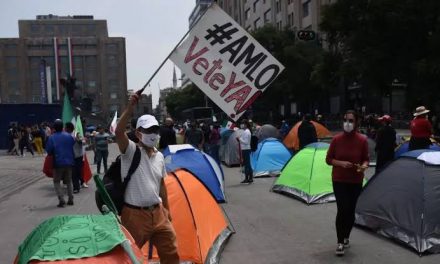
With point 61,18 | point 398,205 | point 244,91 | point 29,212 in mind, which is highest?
point 61,18

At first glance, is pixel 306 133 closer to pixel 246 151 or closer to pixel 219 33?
pixel 246 151

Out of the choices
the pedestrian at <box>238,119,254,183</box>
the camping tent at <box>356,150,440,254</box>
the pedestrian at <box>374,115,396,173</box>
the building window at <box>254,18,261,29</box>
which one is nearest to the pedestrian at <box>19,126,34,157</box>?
the pedestrian at <box>238,119,254,183</box>

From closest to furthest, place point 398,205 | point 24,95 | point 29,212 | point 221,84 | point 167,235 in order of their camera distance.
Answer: point 167,235 → point 398,205 → point 221,84 → point 29,212 → point 24,95

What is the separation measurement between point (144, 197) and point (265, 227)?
4.30 meters

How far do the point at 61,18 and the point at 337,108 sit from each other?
105m

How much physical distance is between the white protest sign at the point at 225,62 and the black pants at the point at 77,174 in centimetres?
611

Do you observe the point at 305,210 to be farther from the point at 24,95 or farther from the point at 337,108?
Answer: the point at 24,95

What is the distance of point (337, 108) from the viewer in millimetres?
46531

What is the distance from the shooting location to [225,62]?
8062 millimetres

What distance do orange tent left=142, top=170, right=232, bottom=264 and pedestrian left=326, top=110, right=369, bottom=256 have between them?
1654 mm

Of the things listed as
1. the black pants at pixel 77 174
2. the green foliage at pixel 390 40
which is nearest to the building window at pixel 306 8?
the green foliage at pixel 390 40

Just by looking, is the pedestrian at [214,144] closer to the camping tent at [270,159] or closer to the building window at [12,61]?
the camping tent at [270,159]

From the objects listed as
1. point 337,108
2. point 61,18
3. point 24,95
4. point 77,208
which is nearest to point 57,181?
point 77,208

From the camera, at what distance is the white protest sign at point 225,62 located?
755 centimetres
